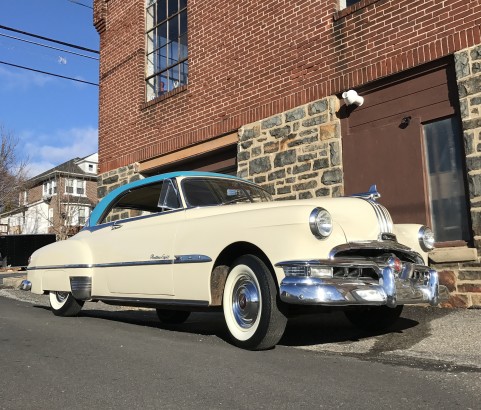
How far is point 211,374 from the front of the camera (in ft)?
11.4

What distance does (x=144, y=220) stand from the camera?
5.64 meters

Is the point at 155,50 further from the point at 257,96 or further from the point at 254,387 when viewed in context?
the point at 254,387

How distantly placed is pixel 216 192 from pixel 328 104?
3252mm

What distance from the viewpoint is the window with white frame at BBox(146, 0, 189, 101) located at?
37.4 ft

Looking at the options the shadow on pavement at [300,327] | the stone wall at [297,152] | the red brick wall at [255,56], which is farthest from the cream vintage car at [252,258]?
the red brick wall at [255,56]

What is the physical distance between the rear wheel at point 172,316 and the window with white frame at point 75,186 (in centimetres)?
3661

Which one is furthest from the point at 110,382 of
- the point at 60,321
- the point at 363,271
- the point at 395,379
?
the point at 60,321

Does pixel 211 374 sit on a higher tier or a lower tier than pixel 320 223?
lower

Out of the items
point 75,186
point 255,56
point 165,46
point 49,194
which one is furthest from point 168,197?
point 49,194

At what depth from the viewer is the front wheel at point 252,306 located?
410 centimetres

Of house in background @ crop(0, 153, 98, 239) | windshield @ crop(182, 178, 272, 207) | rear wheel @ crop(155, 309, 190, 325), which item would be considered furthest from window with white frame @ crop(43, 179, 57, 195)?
windshield @ crop(182, 178, 272, 207)

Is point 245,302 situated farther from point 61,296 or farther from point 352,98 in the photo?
point 352,98

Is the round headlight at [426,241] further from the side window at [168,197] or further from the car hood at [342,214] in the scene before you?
the side window at [168,197]

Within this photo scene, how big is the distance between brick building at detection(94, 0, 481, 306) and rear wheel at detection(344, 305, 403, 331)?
165cm
